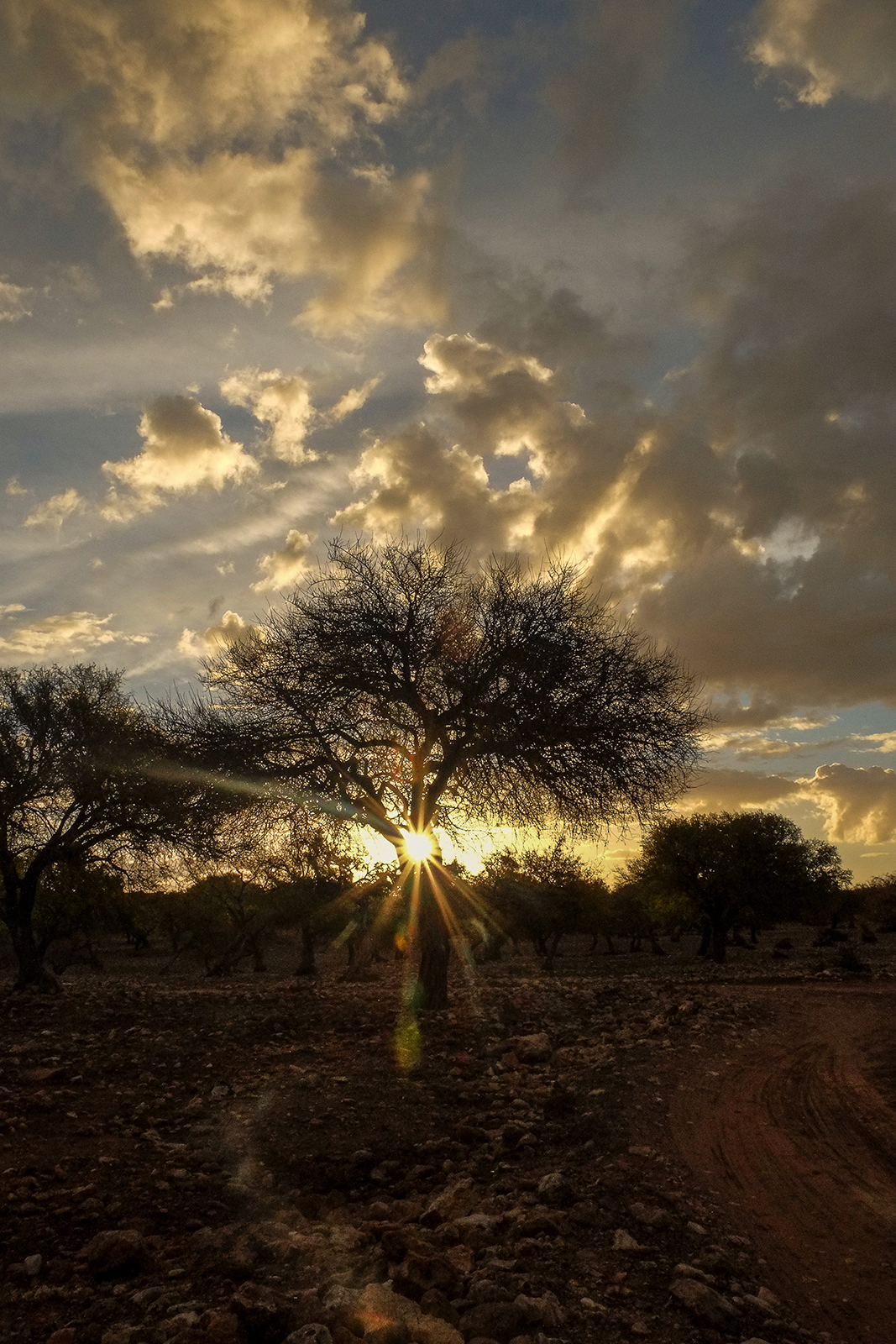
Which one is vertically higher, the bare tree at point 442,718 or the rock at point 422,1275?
the bare tree at point 442,718

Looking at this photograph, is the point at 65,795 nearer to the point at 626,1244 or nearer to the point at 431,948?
the point at 431,948

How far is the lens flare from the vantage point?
14094 millimetres

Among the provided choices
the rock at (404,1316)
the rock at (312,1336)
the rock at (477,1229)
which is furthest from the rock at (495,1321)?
the rock at (477,1229)

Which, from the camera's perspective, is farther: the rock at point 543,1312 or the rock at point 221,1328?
the rock at point 543,1312

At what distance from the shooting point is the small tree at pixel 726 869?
1603 inches

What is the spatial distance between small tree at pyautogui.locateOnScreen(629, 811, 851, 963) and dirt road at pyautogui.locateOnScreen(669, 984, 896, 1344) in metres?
29.2

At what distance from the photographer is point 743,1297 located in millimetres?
4645

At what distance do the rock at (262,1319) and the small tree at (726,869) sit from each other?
128 feet

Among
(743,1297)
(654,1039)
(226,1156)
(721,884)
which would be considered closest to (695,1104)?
(654,1039)

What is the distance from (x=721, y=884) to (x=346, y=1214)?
1523 inches

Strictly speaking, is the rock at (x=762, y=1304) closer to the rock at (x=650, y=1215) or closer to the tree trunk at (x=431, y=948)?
the rock at (x=650, y=1215)

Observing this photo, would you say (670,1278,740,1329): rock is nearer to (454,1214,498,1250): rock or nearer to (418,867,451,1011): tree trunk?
(454,1214,498,1250): rock

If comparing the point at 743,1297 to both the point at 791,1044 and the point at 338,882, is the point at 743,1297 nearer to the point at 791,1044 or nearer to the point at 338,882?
the point at 791,1044

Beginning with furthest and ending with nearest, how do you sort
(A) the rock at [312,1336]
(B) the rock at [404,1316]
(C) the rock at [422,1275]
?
(C) the rock at [422,1275] < (B) the rock at [404,1316] < (A) the rock at [312,1336]
